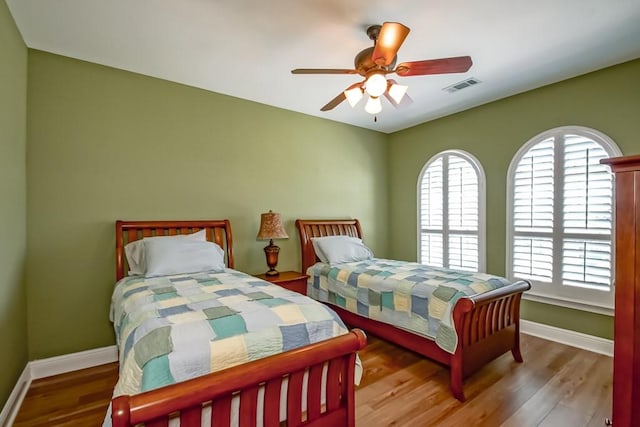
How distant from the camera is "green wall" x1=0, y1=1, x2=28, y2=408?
191 centimetres

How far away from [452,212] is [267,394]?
11.6ft

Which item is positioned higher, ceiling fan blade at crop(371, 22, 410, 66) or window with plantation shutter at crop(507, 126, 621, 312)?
ceiling fan blade at crop(371, 22, 410, 66)

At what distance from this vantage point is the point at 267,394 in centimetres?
126

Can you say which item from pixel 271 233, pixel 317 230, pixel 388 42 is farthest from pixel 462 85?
pixel 271 233

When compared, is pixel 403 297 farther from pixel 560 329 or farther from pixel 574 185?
pixel 574 185

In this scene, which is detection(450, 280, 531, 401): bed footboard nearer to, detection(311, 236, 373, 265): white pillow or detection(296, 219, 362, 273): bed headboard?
detection(311, 236, 373, 265): white pillow

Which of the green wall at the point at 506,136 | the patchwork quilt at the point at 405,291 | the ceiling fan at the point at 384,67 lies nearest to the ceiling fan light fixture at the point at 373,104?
the ceiling fan at the point at 384,67

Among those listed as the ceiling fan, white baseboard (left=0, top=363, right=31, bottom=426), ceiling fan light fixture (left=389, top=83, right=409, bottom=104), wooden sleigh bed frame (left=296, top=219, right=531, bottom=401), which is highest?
the ceiling fan

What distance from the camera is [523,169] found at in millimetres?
3365

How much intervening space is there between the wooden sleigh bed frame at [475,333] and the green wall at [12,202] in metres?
2.69

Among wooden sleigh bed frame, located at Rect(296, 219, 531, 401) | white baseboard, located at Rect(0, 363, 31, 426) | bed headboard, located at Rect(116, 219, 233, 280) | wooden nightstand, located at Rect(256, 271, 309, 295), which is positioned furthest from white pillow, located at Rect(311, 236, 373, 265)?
white baseboard, located at Rect(0, 363, 31, 426)

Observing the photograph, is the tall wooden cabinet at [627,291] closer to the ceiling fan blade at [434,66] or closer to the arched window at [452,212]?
the ceiling fan blade at [434,66]

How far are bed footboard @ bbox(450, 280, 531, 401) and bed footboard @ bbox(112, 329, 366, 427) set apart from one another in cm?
105

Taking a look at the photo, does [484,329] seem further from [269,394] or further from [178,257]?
[178,257]
